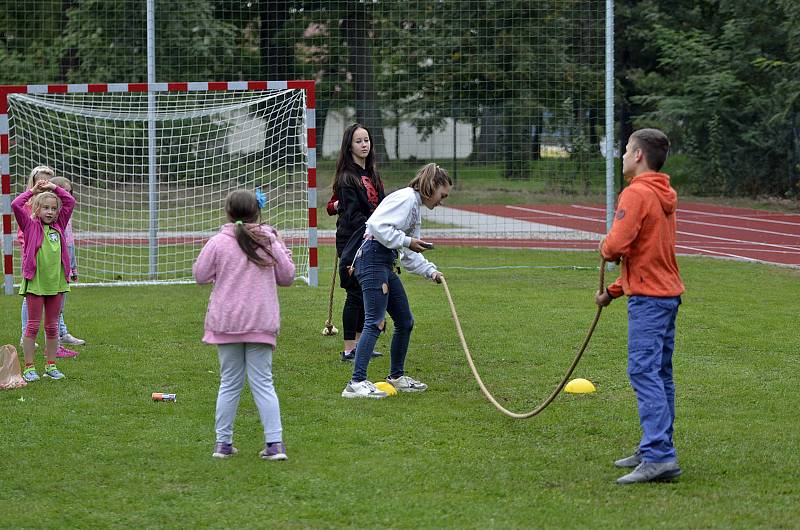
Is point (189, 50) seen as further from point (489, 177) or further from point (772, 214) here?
point (772, 214)

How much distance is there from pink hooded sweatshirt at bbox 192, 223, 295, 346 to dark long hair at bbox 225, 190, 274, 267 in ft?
0.10

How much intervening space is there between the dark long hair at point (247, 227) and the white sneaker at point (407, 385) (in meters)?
2.23

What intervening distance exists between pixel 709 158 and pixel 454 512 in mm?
25902

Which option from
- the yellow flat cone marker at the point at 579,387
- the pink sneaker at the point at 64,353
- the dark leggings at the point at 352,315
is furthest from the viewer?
the pink sneaker at the point at 64,353

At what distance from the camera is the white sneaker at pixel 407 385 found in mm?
7660

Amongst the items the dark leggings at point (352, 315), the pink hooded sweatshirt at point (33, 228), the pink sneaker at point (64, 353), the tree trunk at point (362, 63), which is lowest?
the pink sneaker at point (64, 353)

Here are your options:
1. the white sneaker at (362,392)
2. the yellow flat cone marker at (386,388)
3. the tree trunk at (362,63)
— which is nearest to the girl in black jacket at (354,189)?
the yellow flat cone marker at (386,388)

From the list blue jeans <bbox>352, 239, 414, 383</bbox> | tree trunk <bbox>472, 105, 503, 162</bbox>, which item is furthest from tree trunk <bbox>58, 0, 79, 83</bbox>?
blue jeans <bbox>352, 239, 414, 383</bbox>

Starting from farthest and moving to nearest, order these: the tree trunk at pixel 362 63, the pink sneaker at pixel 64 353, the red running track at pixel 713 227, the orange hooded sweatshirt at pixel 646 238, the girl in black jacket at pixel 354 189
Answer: the tree trunk at pixel 362 63, the red running track at pixel 713 227, the pink sneaker at pixel 64 353, the girl in black jacket at pixel 354 189, the orange hooded sweatshirt at pixel 646 238

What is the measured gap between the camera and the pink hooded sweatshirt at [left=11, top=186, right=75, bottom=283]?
8.02m

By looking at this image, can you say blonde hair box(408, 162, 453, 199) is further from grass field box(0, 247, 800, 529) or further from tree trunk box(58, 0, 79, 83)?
tree trunk box(58, 0, 79, 83)

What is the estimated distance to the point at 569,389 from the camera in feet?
24.8

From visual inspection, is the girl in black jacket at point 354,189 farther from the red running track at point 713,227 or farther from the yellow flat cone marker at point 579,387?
the red running track at point 713,227

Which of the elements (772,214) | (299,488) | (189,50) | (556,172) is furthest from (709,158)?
(299,488)
